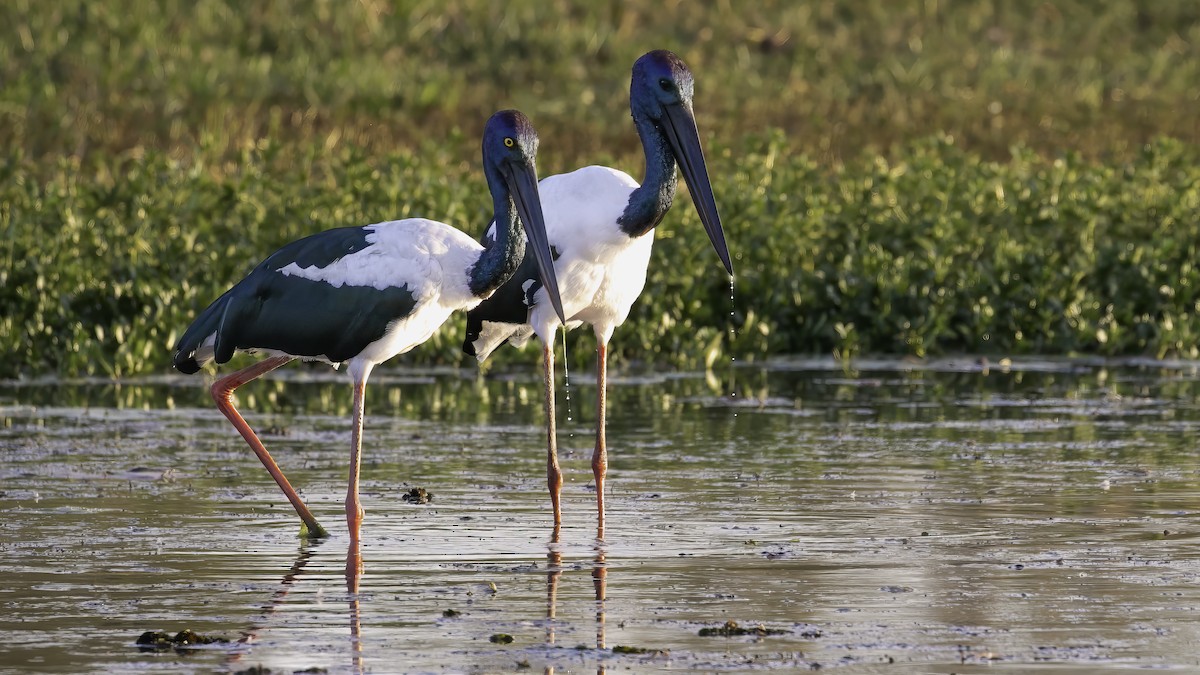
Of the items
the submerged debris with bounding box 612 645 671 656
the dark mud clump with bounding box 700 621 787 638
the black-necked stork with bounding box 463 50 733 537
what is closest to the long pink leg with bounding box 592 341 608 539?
the black-necked stork with bounding box 463 50 733 537

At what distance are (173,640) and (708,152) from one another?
524 inches

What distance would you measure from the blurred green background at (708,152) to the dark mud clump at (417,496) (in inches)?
160

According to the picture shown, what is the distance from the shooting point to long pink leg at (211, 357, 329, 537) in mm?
7918

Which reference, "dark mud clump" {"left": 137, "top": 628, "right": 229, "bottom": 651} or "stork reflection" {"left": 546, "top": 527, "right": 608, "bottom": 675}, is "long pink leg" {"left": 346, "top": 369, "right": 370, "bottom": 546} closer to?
"stork reflection" {"left": 546, "top": 527, "right": 608, "bottom": 675}

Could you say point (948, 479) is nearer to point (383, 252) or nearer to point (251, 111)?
point (383, 252)

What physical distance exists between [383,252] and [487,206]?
7277 millimetres

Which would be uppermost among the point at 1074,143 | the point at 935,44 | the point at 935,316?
the point at 935,44

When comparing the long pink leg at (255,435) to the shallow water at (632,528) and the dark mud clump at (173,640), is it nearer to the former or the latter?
the shallow water at (632,528)

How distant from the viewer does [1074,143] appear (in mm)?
22422

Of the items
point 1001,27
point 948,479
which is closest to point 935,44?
point 1001,27

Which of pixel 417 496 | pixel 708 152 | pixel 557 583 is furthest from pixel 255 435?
pixel 708 152

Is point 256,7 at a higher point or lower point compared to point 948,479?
higher

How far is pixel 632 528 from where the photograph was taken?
8.05 meters

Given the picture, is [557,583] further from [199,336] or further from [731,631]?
[199,336]
